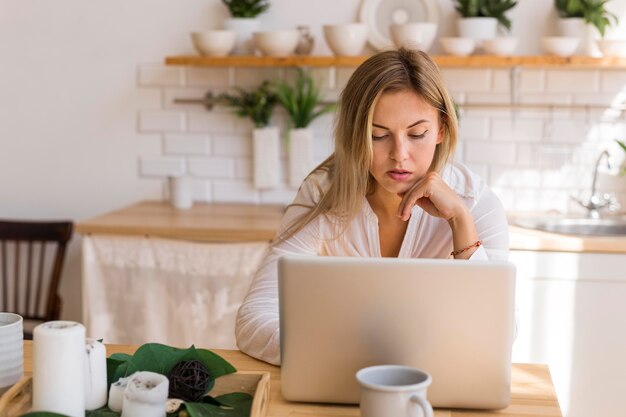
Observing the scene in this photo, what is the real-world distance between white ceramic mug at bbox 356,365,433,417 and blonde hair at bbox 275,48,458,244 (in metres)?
0.68

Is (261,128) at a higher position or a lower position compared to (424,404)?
higher

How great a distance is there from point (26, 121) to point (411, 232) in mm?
2368


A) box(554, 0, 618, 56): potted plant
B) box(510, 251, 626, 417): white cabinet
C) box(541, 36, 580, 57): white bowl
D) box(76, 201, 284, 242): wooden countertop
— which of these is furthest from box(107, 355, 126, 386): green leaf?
box(554, 0, 618, 56): potted plant

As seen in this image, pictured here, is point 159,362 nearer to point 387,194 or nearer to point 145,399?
point 145,399

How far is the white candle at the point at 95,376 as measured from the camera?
1500 mm

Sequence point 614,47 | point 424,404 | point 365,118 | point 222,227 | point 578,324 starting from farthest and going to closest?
1. point 614,47
2. point 222,227
3. point 578,324
4. point 365,118
5. point 424,404

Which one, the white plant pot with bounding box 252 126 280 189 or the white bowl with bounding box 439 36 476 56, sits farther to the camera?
the white plant pot with bounding box 252 126 280 189

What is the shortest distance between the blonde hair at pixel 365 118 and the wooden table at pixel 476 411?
0.43 m

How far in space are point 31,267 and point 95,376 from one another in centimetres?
257

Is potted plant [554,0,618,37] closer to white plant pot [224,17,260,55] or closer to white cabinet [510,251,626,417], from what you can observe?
white cabinet [510,251,626,417]

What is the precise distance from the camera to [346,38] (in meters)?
3.54

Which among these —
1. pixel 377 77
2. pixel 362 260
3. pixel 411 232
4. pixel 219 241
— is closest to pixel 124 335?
pixel 219 241

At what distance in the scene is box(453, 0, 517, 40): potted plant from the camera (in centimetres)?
352

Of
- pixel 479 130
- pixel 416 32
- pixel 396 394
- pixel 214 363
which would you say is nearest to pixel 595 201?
pixel 479 130
